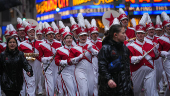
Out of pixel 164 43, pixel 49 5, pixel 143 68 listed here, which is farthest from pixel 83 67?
pixel 49 5

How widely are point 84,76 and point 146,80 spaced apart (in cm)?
178

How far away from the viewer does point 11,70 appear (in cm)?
827

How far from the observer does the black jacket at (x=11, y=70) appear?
27.0 feet

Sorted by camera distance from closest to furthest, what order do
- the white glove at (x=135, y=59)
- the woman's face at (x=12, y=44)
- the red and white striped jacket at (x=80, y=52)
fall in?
the woman's face at (x=12, y=44)
the white glove at (x=135, y=59)
the red and white striped jacket at (x=80, y=52)

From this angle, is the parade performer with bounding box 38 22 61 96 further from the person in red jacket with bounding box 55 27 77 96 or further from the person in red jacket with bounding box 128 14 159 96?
the person in red jacket with bounding box 128 14 159 96

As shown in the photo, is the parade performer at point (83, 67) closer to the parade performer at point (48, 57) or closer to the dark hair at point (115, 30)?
the parade performer at point (48, 57)

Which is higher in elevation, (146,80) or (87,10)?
(87,10)

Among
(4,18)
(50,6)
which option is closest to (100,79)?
(50,6)

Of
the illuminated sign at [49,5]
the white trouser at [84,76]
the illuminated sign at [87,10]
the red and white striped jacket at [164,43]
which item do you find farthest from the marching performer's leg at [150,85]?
the illuminated sign at [49,5]

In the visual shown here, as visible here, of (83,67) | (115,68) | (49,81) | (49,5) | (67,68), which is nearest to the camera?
(115,68)

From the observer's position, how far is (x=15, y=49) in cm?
845

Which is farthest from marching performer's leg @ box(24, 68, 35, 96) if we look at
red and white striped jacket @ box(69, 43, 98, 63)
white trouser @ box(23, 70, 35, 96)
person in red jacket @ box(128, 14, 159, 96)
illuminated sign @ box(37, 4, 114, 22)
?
illuminated sign @ box(37, 4, 114, 22)

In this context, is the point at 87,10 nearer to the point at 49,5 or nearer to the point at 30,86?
the point at 49,5

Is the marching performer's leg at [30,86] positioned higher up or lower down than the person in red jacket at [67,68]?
lower down
